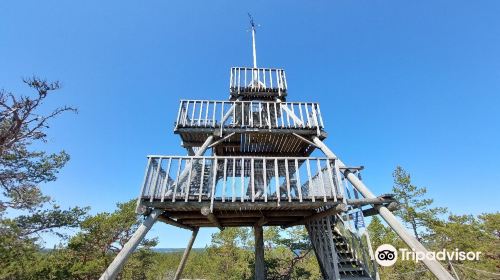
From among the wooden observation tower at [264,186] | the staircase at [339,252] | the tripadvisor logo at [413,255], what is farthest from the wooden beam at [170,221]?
the tripadvisor logo at [413,255]

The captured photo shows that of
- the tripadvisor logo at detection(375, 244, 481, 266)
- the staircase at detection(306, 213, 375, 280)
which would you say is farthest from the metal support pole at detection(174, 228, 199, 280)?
the tripadvisor logo at detection(375, 244, 481, 266)

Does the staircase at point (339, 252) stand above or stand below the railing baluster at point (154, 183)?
below

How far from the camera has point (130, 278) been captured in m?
21.9

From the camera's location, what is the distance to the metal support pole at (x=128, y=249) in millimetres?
5305

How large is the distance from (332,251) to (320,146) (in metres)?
3.68

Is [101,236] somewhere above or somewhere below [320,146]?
below

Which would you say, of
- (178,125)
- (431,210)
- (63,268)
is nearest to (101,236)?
(63,268)

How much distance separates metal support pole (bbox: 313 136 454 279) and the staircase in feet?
4.77

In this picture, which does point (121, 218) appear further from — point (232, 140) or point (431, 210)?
point (431, 210)

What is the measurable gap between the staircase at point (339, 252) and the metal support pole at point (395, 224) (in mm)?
1453

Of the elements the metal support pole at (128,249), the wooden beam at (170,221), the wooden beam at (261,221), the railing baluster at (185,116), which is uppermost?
the railing baluster at (185,116)

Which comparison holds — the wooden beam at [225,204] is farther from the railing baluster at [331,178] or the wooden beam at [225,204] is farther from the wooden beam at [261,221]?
the wooden beam at [261,221]

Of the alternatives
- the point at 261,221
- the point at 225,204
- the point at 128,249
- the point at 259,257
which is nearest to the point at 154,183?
the point at 128,249

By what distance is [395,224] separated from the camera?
6539mm
